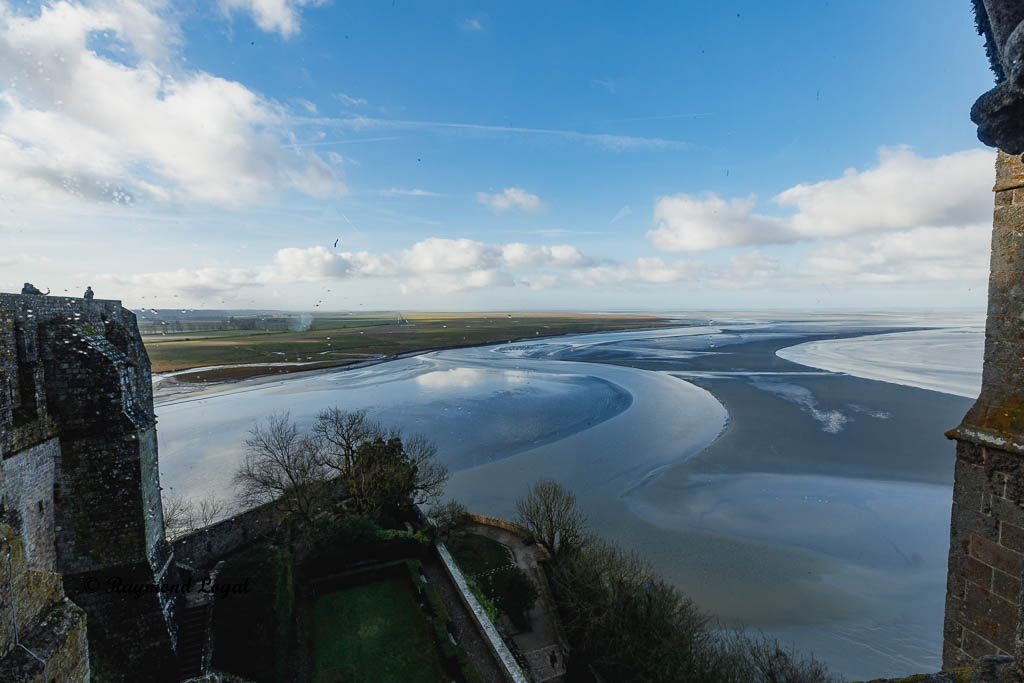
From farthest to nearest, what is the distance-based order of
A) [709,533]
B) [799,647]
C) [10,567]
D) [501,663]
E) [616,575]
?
[709,533], [616,575], [799,647], [501,663], [10,567]

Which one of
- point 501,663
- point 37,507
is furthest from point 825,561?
point 37,507

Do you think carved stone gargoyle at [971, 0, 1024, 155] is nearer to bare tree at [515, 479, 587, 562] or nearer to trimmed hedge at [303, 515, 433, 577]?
bare tree at [515, 479, 587, 562]

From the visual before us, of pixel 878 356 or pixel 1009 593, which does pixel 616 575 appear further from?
pixel 878 356

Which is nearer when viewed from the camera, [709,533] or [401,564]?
[401,564]

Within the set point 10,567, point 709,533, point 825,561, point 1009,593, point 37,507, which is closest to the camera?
point 10,567

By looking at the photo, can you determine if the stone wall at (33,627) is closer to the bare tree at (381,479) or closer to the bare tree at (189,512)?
the bare tree at (381,479)

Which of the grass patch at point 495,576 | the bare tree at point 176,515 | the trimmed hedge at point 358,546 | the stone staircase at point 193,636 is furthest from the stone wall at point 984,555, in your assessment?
the bare tree at point 176,515
